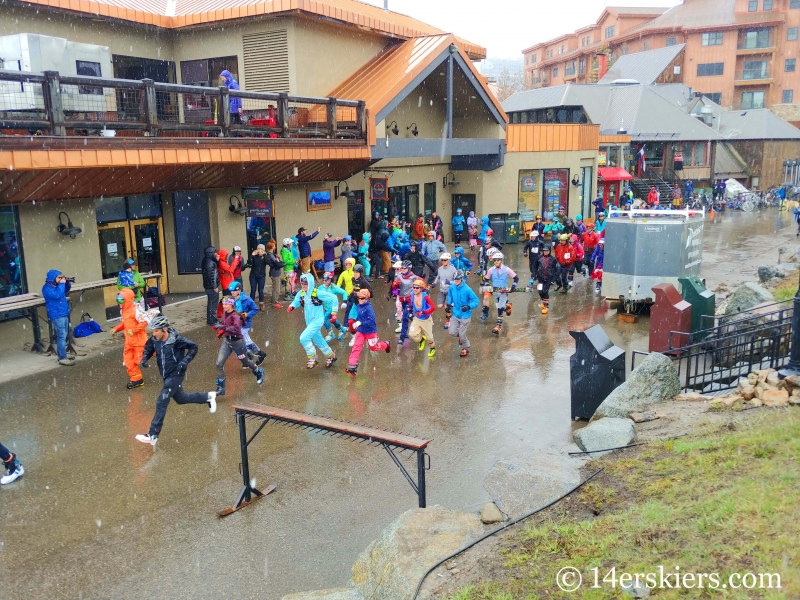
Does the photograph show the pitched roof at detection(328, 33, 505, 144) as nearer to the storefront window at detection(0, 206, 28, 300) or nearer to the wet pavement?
the wet pavement

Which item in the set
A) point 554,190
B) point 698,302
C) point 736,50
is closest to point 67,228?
point 698,302

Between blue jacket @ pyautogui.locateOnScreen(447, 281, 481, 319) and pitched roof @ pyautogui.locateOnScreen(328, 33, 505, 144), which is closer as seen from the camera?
blue jacket @ pyautogui.locateOnScreen(447, 281, 481, 319)

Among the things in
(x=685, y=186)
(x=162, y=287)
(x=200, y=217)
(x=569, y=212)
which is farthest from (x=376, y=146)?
(x=685, y=186)

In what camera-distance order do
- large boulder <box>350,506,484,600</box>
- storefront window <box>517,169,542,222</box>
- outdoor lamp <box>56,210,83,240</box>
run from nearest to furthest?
large boulder <box>350,506,484,600</box> → outdoor lamp <box>56,210,83,240</box> → storefront window <box>517,169,542,222</box>

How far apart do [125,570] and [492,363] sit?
25.4 feet

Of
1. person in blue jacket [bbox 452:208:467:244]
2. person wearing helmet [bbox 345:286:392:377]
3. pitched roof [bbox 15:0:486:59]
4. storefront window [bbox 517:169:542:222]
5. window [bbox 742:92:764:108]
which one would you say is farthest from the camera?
window [bbox 742:92:764:108]

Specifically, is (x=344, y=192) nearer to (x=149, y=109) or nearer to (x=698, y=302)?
(x=149, y=109)

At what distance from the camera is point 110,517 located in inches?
291

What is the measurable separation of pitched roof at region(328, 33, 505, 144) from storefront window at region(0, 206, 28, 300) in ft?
29.3

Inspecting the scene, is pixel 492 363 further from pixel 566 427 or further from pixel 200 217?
pixel 200 217

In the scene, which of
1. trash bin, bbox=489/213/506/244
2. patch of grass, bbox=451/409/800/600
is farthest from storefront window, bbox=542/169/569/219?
patch of grass, bbox=451/409/800/600

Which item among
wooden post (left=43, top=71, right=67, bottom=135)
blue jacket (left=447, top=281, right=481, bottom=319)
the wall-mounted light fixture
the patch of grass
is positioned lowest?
the patch of grass

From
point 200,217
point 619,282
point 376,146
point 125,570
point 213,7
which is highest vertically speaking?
point 213,7

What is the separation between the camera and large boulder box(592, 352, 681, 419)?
9156 millimetres
